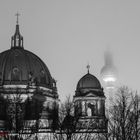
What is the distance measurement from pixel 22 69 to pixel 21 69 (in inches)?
7.9

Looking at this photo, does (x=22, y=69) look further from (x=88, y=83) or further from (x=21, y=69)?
(x=88, y=83)

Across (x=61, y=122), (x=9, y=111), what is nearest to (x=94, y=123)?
(x=61, y=122)

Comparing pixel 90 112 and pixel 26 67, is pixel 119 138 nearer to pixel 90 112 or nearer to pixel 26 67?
pixel 90 112

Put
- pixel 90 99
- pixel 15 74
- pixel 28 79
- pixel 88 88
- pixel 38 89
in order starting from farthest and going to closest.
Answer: pixel 15 74 → pixel 28 79 → pixel 38 89 → pixel 88 88 → pixel 90 99

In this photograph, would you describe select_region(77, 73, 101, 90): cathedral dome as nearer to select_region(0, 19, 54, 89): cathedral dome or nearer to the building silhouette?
the building silhouette

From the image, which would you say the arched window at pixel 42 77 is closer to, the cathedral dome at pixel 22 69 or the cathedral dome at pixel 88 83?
the cathedral dome at pixel 22 69

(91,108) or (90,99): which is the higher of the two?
(90,99)

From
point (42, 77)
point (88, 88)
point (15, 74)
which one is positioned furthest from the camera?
point (42, 77)

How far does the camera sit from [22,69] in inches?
3895

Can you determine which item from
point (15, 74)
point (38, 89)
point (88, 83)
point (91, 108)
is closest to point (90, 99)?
point (91, 108)

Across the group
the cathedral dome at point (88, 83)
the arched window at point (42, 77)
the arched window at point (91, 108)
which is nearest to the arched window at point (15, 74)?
the arched window at point (42, 77)

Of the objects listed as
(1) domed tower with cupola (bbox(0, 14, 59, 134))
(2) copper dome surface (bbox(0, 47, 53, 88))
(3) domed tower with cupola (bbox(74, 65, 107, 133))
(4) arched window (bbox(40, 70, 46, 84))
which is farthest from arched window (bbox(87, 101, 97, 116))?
(4) arched window (bbox(40, 70, 46, 84))

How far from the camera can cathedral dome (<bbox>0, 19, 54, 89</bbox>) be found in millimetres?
97188

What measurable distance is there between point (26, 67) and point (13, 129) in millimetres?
44256
